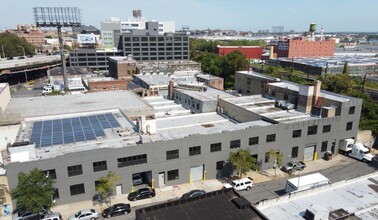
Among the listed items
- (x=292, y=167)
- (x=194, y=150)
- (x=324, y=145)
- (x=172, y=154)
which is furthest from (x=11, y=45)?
(x=324, y=145)

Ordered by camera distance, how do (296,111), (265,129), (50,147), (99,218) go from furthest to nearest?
(296,111) → (265,129) → (50,147) → (99,218)

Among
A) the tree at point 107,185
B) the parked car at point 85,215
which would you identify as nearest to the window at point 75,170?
the tree at point 107,185

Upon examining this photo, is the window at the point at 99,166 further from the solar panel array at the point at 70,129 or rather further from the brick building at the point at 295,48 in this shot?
the brick building at the point at 295,48

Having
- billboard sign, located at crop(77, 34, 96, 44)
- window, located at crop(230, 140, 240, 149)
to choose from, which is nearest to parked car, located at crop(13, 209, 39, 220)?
window, located at crop(230, 140, 240, 149)

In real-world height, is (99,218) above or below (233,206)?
below

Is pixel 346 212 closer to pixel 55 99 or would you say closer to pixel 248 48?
pixel 55 99

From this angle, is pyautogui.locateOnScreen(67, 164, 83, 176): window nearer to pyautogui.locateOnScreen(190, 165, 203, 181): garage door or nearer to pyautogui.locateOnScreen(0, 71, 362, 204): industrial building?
pyautogui.locateOnScreen(0, 71, 362, 204): industrial building

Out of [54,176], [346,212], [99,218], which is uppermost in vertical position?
[346,212]

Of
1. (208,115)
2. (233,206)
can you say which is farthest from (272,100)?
(233,206)
